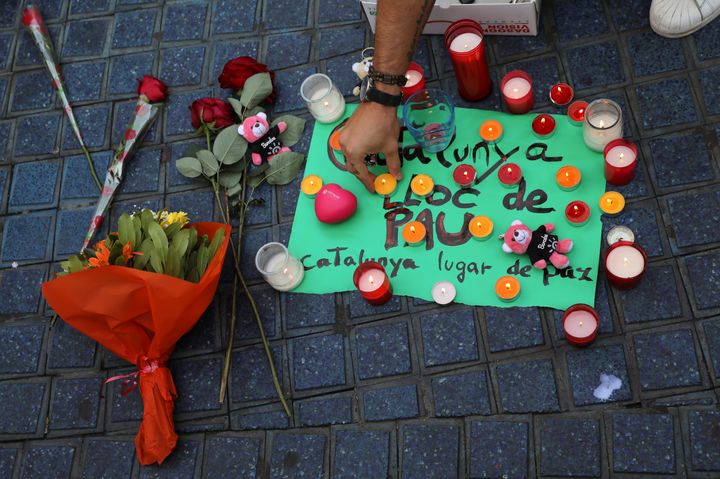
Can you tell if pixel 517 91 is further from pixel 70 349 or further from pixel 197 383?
pixel 70 349

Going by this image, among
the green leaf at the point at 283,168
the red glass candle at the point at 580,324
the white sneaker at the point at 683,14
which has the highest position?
the green leaf at the point at 283,168

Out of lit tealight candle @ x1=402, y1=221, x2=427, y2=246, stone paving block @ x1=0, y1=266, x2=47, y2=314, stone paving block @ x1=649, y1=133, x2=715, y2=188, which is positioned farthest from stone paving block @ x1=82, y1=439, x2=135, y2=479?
stone paving block @ x1=649, y1=133, x2=715, y2=188

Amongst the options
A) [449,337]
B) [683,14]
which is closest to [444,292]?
[449,337]

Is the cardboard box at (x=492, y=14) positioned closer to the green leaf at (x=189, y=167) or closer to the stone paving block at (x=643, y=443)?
the green leaf at (x=189, y=167)

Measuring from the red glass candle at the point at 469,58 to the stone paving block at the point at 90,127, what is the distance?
4.11 feet

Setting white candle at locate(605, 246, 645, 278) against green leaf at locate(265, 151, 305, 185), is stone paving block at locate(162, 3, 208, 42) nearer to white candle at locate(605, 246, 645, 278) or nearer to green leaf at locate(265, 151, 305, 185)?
green leaf at locate(265, 151, 305, 185)

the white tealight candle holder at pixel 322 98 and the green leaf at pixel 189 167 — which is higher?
the green leaf at pixel 189 167

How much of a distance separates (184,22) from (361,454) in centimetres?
173

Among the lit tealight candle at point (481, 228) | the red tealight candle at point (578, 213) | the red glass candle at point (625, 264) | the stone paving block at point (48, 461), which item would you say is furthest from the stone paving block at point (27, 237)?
the red glass candle at point (625, 264)

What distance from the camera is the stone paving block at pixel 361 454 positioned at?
2047 mm

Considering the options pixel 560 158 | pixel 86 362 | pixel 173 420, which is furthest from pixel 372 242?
pixel 86 362

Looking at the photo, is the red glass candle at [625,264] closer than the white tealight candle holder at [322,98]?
Yes

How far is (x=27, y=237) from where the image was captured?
8.44ft

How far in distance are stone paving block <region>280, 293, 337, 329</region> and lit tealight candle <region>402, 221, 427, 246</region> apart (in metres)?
0.28
